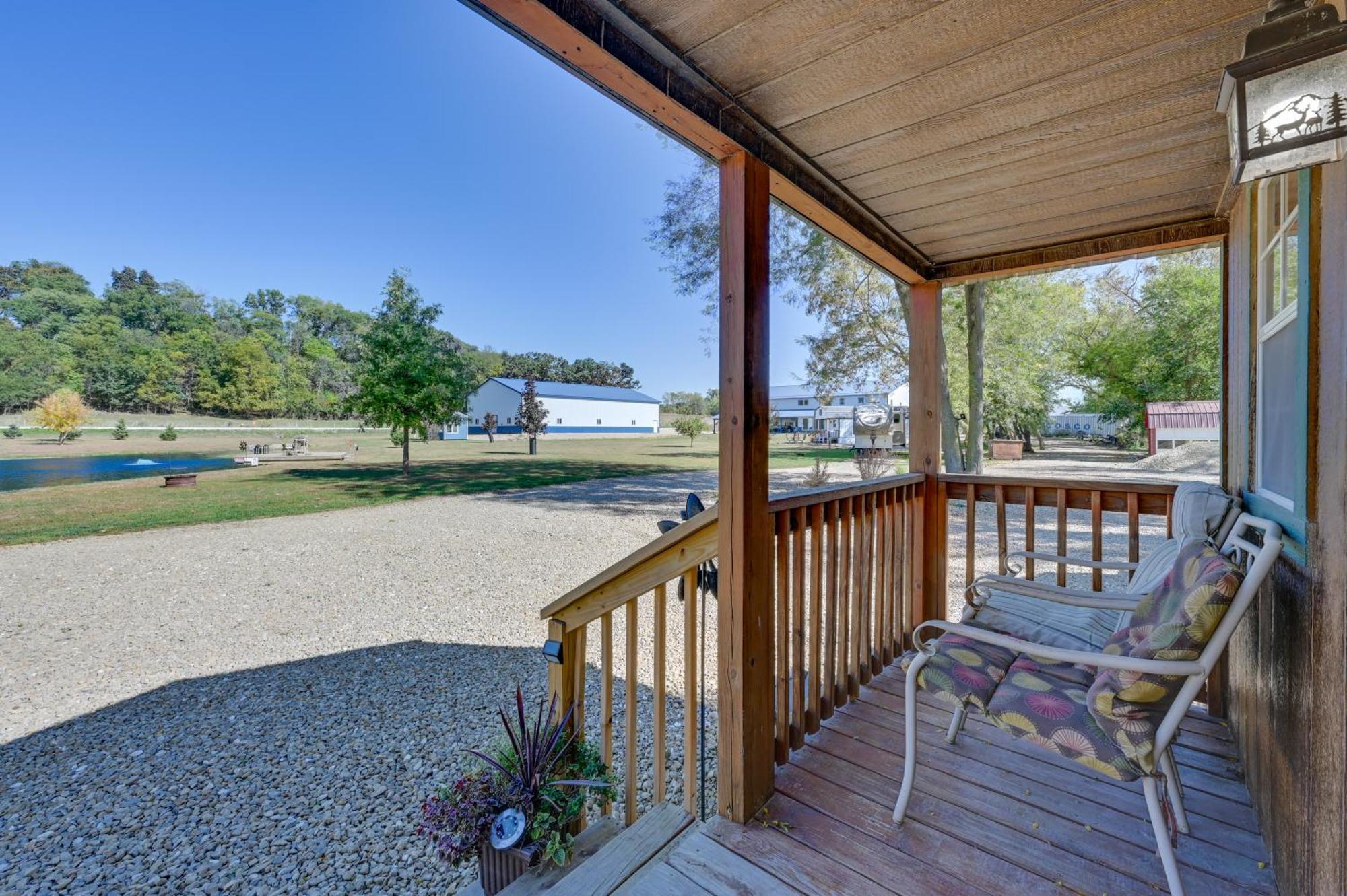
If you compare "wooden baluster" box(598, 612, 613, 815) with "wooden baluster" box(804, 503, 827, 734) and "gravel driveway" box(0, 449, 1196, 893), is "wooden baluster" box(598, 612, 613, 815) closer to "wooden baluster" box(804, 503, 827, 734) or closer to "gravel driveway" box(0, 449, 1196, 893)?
"wooden baluster" box(804, 503, 827, 734)

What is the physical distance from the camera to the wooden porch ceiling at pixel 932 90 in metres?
1.13

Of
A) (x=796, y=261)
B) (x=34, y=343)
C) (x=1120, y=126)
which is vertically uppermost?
(x=796, y=261)

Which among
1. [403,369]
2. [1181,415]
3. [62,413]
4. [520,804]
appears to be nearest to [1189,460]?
[1181,415]

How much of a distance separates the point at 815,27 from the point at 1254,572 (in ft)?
4.96

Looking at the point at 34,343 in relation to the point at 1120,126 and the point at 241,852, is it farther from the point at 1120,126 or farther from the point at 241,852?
the point at 1120,126

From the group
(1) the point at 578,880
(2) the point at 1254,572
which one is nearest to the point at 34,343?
(1) the point at 578,880

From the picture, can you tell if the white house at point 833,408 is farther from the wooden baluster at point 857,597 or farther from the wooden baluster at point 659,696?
the wooden baluster at point 659,696

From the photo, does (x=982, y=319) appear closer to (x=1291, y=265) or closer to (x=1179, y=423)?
(x=1179, y=423)

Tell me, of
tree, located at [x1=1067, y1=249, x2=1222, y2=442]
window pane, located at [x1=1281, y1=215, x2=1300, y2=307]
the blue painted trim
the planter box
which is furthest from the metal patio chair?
the blue painted trim

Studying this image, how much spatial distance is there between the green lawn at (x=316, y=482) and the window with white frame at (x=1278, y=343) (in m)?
10.2

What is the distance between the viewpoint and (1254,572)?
3.60 feet

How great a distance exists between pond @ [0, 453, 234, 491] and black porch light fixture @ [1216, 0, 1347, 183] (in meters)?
14.3

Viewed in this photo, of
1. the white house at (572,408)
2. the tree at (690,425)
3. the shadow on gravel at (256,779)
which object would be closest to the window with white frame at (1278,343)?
the shadow on gravel at (256,779)

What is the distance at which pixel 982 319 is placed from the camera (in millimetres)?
9430
